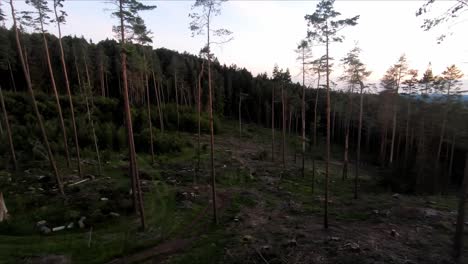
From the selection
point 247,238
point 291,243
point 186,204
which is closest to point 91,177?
point 186,204

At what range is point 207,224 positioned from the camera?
1480 centimetres

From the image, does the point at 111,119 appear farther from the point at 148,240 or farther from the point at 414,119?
the point at 414,119

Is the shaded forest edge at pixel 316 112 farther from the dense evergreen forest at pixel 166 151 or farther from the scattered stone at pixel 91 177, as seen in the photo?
the scattered stone at pixel 91 177

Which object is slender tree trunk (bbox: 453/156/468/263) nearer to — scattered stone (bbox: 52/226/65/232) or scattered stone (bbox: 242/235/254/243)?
scattered stone (bbox: 242/235/254/243)

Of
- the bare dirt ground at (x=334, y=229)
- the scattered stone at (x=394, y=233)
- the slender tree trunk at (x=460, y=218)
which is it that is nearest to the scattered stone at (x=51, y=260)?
the bare dirt ground at (x=334, y=229)

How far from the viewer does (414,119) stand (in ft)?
122

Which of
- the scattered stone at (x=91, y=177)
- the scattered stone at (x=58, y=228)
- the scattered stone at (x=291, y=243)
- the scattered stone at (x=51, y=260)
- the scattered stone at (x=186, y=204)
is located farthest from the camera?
the scattered stone at (x=91, y=177)

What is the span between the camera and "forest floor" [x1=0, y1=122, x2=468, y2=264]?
10.9 m

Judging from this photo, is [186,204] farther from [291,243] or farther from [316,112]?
[316,112]

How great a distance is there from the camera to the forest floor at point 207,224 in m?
10.9

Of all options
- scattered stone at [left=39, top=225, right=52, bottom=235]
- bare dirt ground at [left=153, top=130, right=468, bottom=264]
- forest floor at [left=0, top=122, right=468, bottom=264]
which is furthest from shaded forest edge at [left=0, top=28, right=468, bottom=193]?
scattered stone at [left=39, top=225, right=52, bottom=235]

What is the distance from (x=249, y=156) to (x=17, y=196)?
26751 mm

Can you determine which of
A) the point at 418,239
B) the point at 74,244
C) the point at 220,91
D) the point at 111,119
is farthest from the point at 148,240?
the point at 220,91

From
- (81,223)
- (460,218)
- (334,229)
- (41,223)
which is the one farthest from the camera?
(334,229)
